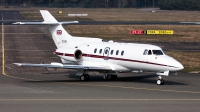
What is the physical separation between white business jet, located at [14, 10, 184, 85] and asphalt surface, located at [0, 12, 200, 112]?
897mm

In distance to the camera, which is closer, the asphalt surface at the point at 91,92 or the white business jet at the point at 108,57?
the asphalt surface at the point at 91,92

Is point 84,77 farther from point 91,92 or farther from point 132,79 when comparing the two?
point 91,92

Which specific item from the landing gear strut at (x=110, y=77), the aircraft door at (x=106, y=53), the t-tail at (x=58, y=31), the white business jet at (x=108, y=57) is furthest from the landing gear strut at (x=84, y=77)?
the t-tail at (x=58, y=31)

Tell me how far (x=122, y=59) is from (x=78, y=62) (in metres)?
3.70

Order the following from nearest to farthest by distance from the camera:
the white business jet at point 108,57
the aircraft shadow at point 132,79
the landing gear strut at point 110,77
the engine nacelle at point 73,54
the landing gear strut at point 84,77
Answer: the white business jet at point 108,57
the aircraft shadow at point 132,79
the landing gear strut at point 84,77
the landing gear strut at point 110,77
the engine nacelle at point 73,54

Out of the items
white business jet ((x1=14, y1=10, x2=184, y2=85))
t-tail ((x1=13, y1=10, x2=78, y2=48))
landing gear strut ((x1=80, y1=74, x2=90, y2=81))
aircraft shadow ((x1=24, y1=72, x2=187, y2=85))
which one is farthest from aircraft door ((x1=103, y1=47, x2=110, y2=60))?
t-tail ((x1=13, y1=10, x2=78, y2=48))

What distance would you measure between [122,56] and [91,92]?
18.0ft

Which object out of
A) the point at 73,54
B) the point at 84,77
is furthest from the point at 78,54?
the point at 84,77

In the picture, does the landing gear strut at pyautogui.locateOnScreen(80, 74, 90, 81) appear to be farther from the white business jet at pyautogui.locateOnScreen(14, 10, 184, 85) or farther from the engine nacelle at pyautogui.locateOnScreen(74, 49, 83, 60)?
the engine nacelle at pyautogui.locateOnScreen(74, 49, 83, 60)

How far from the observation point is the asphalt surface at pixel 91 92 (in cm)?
2295

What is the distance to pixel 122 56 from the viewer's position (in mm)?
32562

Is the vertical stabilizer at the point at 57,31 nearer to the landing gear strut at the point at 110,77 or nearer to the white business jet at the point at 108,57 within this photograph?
the white business jet at the point at 108,57

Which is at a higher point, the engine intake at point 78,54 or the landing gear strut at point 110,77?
the engine intake at point 78,54

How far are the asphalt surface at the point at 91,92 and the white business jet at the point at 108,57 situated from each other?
0.90 metres
